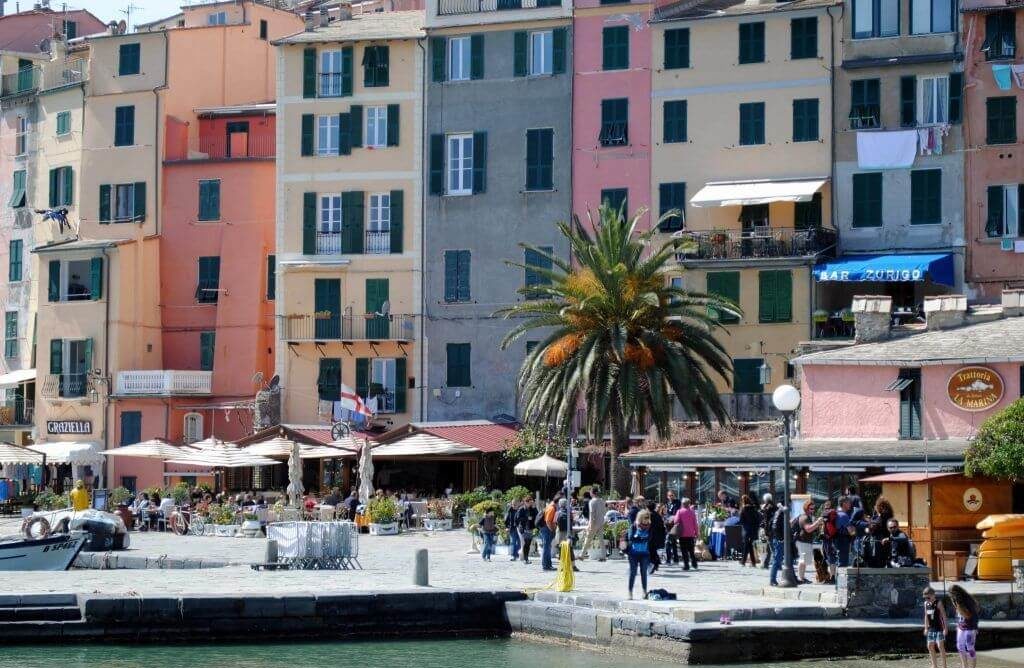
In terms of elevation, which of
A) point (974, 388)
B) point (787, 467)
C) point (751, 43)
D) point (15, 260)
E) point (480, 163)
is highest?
point (751, 43)

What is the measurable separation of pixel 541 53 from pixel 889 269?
47.3 ft

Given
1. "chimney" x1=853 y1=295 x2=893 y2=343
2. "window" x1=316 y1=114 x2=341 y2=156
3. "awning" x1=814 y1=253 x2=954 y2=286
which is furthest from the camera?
"window" x1=316 y1=114 x2=341 y2=156

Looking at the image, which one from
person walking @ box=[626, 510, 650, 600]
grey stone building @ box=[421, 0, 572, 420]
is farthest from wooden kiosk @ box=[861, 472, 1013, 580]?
grey stone building @ box=[421, 0, 572, 420]

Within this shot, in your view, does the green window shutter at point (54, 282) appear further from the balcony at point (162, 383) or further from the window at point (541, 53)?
the window at point (541, 53)

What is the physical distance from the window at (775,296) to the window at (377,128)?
14.4 meters

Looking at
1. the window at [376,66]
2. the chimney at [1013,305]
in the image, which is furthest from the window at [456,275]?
the chimney at [1013,305]

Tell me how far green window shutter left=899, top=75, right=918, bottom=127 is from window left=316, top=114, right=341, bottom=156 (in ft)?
62.2

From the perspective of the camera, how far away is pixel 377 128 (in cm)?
6531

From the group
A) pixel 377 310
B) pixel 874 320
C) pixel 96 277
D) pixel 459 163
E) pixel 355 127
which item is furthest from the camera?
pixel 96 277

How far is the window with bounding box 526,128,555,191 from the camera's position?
62719mm

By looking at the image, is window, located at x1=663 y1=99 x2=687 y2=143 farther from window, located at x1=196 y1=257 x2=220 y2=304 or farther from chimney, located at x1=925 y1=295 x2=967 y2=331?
window, located at x1=196 y1=257 x2=220 y2=304

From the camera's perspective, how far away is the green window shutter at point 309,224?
65.4m

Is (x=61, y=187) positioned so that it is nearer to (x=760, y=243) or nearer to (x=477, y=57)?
(x=477, y=57)

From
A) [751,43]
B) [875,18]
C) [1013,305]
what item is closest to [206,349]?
[751,43]
